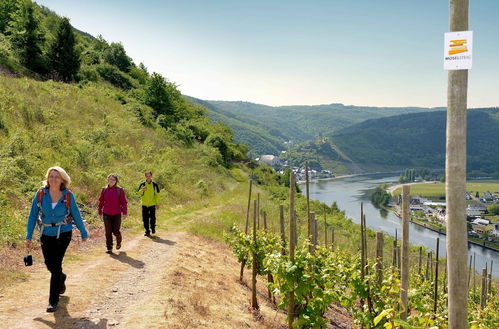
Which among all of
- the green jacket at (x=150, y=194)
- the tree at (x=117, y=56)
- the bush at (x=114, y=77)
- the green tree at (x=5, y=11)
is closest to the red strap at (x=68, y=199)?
the green jacket at (x=150, y=194)

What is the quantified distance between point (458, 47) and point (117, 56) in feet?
187

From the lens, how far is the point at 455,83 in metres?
2.55

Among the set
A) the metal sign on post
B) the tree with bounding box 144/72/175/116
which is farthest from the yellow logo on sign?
the tree with bounding box 144/72/175/116

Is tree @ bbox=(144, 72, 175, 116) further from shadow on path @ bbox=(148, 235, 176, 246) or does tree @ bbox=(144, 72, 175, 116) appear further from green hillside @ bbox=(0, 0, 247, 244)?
shadow on path @ bbox=(148, 235, 176, 246)

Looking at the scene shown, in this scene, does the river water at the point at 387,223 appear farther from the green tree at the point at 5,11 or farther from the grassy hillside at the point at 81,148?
the green tree at the point at 5,11

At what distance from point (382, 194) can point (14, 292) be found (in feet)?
381

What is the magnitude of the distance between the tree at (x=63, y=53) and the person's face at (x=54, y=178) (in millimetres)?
33887

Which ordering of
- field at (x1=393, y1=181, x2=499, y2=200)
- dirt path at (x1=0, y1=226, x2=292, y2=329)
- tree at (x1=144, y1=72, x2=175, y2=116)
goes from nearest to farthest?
dirt path at (x1=0, y1=226, x2=292, y2=329)
tree at (x1=144, y1=72, x2=175, y2=116)
field at (x1=393, y1=181, x2=499, y2=200)

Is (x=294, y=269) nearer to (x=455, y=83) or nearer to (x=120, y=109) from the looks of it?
(x=455, y=83)

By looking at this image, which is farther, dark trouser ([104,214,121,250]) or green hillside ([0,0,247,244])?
green hillside ([0,0,247,244])

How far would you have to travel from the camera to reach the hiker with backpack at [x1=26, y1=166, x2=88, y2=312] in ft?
17.4

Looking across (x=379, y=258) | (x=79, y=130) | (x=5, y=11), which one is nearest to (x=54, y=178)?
(x=379, y=258)

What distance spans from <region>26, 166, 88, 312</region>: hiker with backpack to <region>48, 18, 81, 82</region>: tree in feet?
111

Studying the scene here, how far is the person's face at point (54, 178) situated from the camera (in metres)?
5.29
